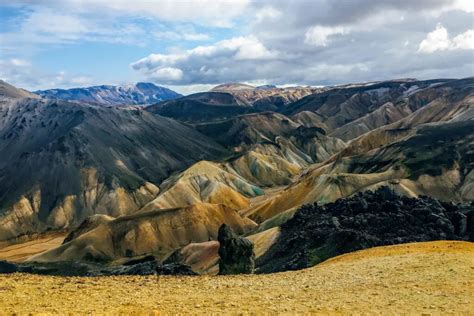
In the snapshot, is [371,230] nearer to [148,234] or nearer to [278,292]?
[278,292]

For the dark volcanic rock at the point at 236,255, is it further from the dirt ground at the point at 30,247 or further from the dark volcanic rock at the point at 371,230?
the dirt ground at the point at 30,247

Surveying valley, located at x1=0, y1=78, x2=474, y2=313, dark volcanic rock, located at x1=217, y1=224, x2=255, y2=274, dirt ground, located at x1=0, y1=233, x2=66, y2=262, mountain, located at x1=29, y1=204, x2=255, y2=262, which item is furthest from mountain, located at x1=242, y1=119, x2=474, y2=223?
dark volcanic rock, located at x1=217, y1=224, x2=255, y2=274

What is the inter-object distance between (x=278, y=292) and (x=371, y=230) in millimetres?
41544

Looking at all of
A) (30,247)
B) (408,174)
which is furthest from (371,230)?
(30,247)

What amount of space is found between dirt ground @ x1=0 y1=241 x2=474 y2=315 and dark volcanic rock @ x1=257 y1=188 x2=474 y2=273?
24.0m

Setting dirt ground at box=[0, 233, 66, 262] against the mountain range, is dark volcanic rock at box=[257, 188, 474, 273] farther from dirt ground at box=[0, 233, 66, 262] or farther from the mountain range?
dirt ground at box=[0, 233, 66, 262]

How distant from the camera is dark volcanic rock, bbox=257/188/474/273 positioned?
55.8 metres

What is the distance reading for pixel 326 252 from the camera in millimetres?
55844

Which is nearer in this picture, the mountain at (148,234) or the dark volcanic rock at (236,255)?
the dark volcanic rock at (236,255)

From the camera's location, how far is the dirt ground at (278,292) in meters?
20.5

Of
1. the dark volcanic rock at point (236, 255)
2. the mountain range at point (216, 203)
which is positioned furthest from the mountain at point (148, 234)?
the dark volcanic rock at point (236, 255)

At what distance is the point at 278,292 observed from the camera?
2377 centimetres

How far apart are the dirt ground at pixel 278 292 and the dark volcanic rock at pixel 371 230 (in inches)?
947

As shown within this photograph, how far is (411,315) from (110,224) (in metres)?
107
